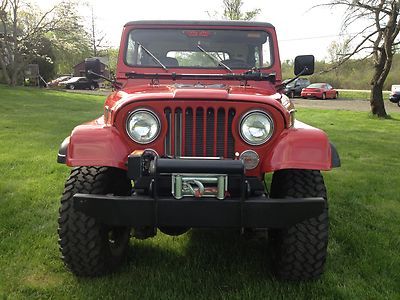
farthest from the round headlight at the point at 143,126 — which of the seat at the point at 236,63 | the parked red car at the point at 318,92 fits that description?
the parked red car at the point at 318,92

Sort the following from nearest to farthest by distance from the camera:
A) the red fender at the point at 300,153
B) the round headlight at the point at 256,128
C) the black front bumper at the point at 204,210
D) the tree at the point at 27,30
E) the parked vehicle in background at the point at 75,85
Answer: the black front bumper at the point at 204,210 → the red fender at the point at 300,153 → the round headlight at the point at 256,128 → the tree at the point at 27,30 → the parked vehicle in background at the point at 75,85

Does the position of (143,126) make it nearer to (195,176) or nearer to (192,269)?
(195,176)

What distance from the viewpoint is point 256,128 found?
2.92 m

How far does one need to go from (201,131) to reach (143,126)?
1.22 ft

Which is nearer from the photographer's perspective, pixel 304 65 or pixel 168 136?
pixel 168 136

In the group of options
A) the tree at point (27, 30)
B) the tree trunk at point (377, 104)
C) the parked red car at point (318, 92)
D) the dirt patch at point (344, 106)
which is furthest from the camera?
the tree at point (27, 30)

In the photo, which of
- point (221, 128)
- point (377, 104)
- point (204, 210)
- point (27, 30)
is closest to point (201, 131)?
point (221, 128)

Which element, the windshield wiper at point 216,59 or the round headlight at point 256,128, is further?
the windshield wiper at point 216,59

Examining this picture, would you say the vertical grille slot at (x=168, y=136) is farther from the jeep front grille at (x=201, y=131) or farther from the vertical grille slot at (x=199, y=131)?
the vertical grille slot at (x=199, y=131)

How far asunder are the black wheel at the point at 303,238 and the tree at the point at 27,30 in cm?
3519

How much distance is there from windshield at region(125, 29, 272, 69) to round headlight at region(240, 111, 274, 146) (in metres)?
1.48

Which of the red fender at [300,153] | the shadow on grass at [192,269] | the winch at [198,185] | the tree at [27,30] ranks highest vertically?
the tree at [27,30]

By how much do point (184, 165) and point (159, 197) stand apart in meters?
0.25

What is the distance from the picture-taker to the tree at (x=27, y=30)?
3475cm
